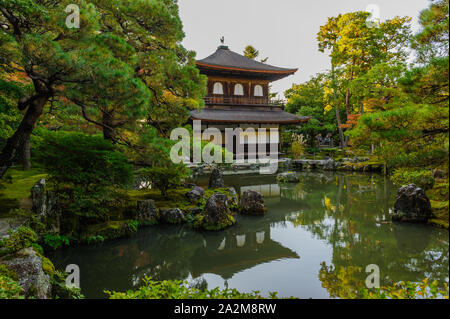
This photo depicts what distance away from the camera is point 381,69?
41.8 ft

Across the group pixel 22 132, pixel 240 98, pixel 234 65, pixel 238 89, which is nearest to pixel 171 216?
pixel 22 132

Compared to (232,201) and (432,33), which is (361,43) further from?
(432,33)

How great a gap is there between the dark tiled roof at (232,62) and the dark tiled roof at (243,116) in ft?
9.74

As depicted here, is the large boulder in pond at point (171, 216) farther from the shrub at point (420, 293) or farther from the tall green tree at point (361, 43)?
the tall green tree at point (361, 43)

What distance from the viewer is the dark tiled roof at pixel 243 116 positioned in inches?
611

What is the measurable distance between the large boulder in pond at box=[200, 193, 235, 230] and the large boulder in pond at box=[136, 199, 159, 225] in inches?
45.7

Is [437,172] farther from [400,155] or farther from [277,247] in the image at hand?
[277,247]

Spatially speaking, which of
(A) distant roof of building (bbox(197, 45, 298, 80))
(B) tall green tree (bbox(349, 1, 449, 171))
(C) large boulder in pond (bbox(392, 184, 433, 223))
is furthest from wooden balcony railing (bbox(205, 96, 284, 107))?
(B) tall green tree (bbox(349, 1, 449, 171))

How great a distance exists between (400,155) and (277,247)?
3169 millimetres

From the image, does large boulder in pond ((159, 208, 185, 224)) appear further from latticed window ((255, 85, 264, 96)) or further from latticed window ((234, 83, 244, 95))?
latticed window ((255, 85, 264, 96))

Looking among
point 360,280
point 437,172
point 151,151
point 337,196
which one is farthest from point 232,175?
point 437,172

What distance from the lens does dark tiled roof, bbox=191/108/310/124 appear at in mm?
15528

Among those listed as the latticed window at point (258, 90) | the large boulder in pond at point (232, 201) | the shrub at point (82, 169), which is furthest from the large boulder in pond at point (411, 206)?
the latticed window at point (258, 90)

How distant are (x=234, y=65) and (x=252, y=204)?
43.7ft
